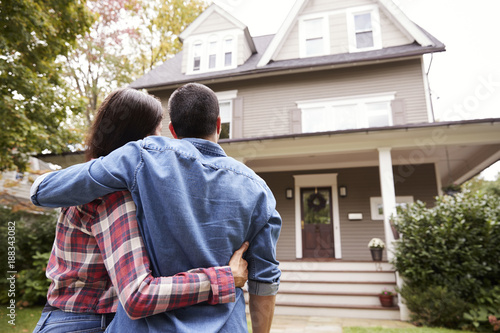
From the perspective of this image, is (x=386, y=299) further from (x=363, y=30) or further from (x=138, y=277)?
(x=363, y=30)

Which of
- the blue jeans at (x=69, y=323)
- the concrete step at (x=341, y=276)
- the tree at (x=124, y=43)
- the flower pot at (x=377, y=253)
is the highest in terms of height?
the tree at (x=124, y=43)

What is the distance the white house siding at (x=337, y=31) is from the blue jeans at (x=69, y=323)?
374 inches

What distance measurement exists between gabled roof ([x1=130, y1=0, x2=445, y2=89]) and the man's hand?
841 cm

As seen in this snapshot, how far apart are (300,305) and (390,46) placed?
23.6ft

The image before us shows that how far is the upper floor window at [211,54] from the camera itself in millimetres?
10188

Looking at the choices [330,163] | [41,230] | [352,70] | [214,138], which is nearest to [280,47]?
[352,70]

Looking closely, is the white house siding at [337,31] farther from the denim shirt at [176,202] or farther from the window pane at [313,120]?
the denim shirt at [176,202]

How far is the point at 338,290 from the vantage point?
5895 mm

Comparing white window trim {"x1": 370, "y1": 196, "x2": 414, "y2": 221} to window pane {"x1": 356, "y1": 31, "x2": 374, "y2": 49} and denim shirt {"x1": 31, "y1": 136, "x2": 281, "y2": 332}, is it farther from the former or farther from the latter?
denim shirt {"x1": 31, "y1": 136, "x2": 281, "y2": 332}

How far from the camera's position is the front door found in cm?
864

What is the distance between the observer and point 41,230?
266 inches

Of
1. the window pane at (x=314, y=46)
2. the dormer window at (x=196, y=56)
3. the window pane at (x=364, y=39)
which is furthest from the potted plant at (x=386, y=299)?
the dormer window at (x=196, y=56)

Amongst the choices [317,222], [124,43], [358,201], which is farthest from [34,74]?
[124,43]

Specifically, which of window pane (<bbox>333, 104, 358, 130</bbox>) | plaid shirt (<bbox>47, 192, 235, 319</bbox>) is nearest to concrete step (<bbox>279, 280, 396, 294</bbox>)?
window pane (<bbox>333, 104, 358, 130</bbox>)
